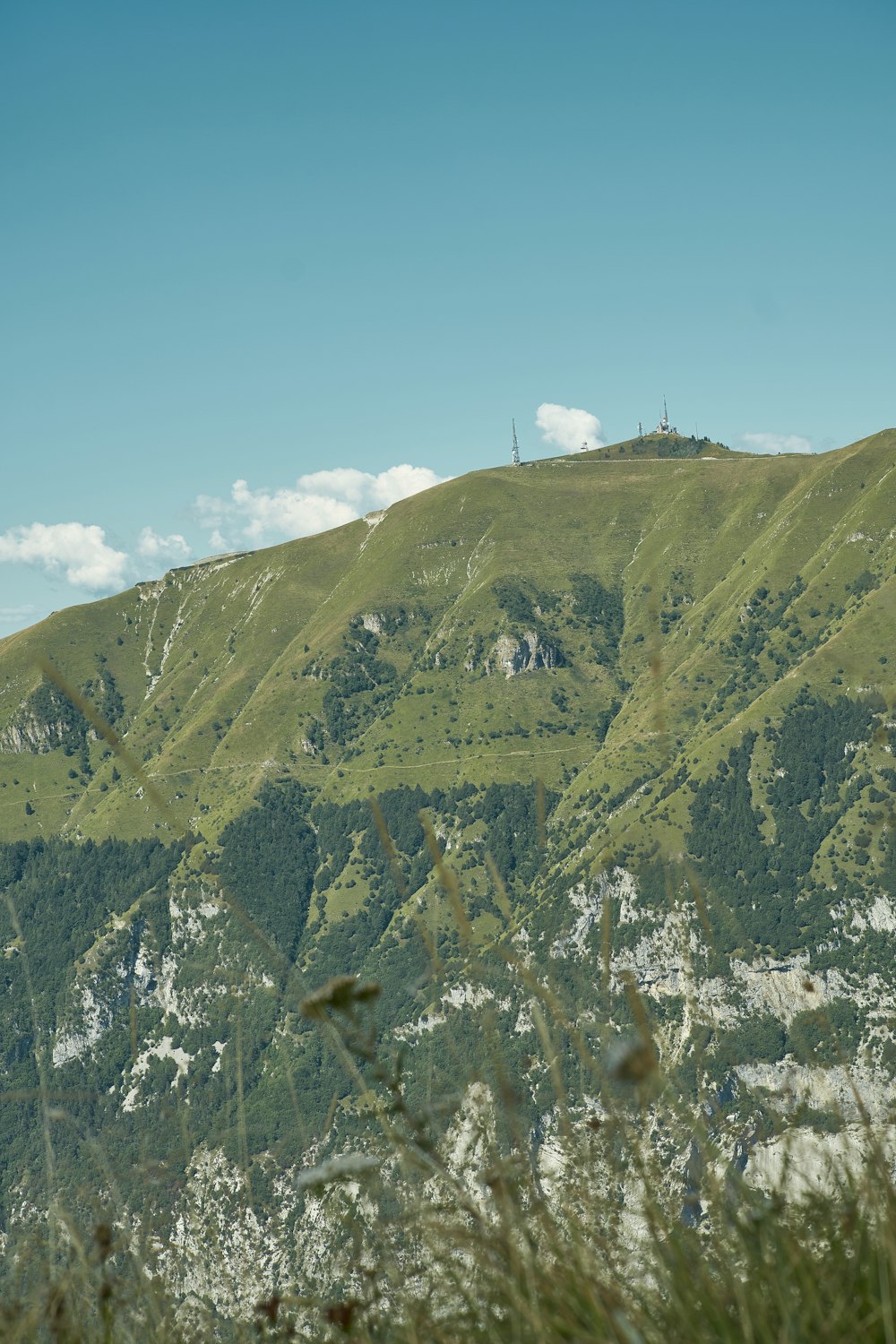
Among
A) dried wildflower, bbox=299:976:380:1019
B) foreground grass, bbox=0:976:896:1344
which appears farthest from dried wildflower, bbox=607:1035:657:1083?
dried wildflower, bbox=299:976:380:1019

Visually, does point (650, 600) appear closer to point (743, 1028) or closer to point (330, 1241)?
point (330, 1241)

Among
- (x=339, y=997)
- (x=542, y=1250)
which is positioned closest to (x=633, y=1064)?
(x=542, y=1250)

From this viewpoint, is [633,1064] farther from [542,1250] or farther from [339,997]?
[339,997]

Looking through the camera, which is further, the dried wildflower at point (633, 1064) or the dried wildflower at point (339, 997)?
the dried wildflower at point (339, 997)

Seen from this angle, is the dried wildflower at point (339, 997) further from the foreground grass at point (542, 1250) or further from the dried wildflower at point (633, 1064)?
the dried wildflower at point (633, 1064)

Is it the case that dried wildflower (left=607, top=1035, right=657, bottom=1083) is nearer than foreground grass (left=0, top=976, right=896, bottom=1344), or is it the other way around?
foreground grass (left=0, top=976, right=896, bottom=1344)

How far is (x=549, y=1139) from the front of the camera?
5.14 meters

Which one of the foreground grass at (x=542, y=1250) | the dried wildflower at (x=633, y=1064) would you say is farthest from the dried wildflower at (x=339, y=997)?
the dried wildflower at (x=633, y=1064)

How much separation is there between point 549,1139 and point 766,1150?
4.11ft

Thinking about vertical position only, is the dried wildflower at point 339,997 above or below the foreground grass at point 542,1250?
above

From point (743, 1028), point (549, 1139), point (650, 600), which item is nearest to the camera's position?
point (650, 600)

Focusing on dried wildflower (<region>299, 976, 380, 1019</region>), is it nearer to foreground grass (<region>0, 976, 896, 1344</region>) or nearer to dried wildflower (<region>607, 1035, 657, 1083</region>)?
foreground grass (<region>0, 976, 896, 1344</region>)

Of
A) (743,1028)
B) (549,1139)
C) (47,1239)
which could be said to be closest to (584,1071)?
(549,1139)

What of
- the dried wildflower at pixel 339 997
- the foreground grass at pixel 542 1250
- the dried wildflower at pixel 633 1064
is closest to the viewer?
the foreground grass at pixel 542 1250
